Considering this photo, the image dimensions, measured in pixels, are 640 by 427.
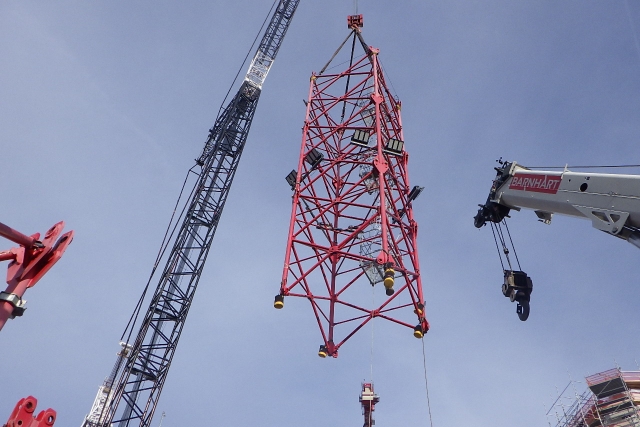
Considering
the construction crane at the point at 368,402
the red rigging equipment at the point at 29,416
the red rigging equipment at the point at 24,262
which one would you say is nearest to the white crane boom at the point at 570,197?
the red rigging equipment at the point at 24,262

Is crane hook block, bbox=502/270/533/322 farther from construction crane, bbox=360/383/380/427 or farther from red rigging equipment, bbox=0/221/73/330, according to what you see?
construction crane, bbox=360/383/380/427

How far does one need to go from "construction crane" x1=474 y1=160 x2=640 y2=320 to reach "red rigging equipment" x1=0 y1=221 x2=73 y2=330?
11.6 meters

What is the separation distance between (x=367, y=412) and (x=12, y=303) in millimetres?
59300

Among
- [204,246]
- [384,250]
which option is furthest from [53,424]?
[204,246]

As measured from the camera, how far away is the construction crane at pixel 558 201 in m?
12.5

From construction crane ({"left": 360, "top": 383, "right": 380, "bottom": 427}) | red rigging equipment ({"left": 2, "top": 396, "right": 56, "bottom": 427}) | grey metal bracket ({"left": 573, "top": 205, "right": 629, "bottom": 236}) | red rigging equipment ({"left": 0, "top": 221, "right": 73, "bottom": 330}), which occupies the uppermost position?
construction crane ({"left": 360, "top": 383, "right": 380, "bottom": 427})

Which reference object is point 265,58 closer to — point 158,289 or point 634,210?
point 158,289

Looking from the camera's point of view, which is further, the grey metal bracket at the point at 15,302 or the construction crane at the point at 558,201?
the construction crane at the point at 558,201

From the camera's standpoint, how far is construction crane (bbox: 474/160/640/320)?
12.5 m

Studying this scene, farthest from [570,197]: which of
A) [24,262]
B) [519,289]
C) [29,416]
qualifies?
[29,416]

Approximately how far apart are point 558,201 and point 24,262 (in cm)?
1282

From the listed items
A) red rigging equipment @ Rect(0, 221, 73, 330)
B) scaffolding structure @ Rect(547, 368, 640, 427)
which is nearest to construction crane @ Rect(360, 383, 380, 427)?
scaffolding structure @ Rect(547, 368, 640, 427)

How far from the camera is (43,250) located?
8.42m

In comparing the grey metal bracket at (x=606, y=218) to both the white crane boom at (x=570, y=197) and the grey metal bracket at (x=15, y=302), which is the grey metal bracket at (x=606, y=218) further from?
the grey metal bracket at (x=15, y=302)
